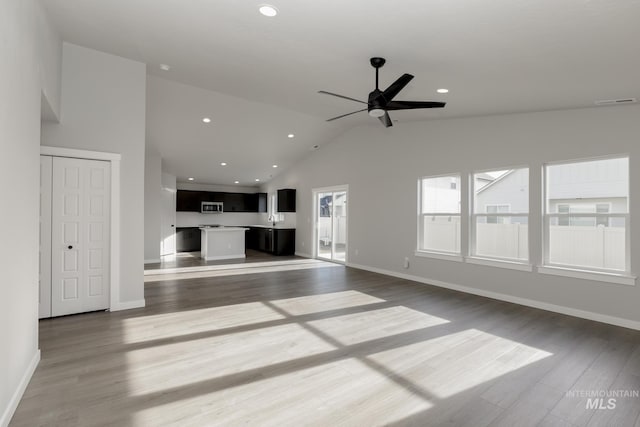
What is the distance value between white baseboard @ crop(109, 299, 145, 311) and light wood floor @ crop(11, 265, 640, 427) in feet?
0.61

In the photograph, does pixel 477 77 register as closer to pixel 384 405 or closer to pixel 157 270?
pixel 384 405

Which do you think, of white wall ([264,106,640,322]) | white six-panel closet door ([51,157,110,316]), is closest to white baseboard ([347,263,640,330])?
white wall ([264,106,640,322])

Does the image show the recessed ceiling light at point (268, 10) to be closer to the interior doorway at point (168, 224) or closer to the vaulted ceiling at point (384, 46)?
the vaulted ceiling at point (384, 46)

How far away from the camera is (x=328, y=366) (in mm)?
Answer: 2791

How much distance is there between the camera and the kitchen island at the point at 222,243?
29.8ft

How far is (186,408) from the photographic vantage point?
7.15ft

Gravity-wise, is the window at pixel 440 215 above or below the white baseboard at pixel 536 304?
above

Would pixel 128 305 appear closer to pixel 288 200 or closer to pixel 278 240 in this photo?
pixel 278 240

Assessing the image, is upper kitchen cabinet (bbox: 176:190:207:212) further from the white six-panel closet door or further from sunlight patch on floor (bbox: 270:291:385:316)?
sunlight patch on floor (bbox: 270:291:385:316)

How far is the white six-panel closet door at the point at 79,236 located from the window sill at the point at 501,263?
5.50 metres

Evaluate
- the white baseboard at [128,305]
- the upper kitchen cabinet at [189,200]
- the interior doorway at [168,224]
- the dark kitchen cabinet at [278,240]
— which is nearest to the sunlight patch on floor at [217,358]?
the white baseboard at [128,305]

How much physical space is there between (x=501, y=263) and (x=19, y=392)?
224 inches

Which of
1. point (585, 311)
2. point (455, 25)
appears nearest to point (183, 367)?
point (455, 25)

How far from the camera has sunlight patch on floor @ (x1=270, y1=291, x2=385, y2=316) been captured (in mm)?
4452
